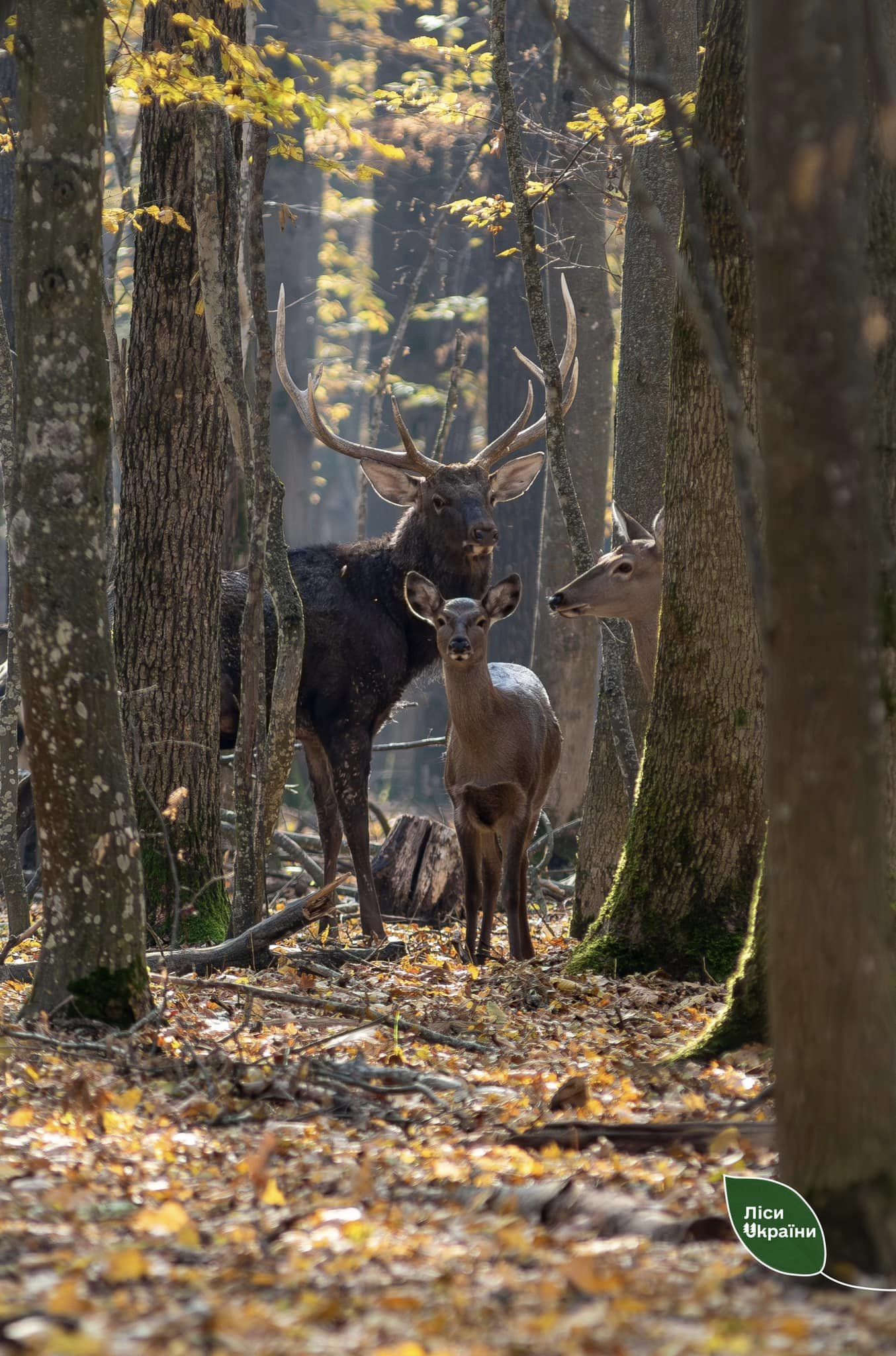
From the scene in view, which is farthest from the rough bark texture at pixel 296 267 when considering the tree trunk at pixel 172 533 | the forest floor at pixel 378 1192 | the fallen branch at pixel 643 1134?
the fallen branch at pixel 643 1134

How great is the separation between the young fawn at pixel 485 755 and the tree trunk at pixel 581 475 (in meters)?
5.50

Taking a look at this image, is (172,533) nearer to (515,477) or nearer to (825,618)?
(515,477)

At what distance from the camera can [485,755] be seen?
28.9ft

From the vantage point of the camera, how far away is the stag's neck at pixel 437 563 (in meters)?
10.3

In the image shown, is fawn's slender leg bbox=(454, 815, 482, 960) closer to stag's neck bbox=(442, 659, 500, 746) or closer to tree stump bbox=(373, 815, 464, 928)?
stag's neck bbox=(442, 659, 500, 746)

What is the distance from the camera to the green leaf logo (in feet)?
11.0

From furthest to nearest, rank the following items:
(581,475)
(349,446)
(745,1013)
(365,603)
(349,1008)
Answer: (581,475)
(349,446)
(365,603)
(349,1008)
(745,1013)

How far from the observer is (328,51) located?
27156mm

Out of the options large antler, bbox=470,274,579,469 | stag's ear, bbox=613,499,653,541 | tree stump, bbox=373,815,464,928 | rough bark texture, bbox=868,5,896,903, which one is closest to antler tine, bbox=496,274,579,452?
large antler, bbox=470,274,579,469

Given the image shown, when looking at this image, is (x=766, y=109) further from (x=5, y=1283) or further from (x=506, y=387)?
(x=506, y=387)

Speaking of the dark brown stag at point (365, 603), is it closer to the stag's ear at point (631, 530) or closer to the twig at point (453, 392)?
the stag's ear at point (631, 530)

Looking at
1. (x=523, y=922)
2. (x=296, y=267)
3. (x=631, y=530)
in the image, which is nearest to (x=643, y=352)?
(x=631, y=530)

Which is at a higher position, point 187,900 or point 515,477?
point 515,477

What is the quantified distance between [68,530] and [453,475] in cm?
516
